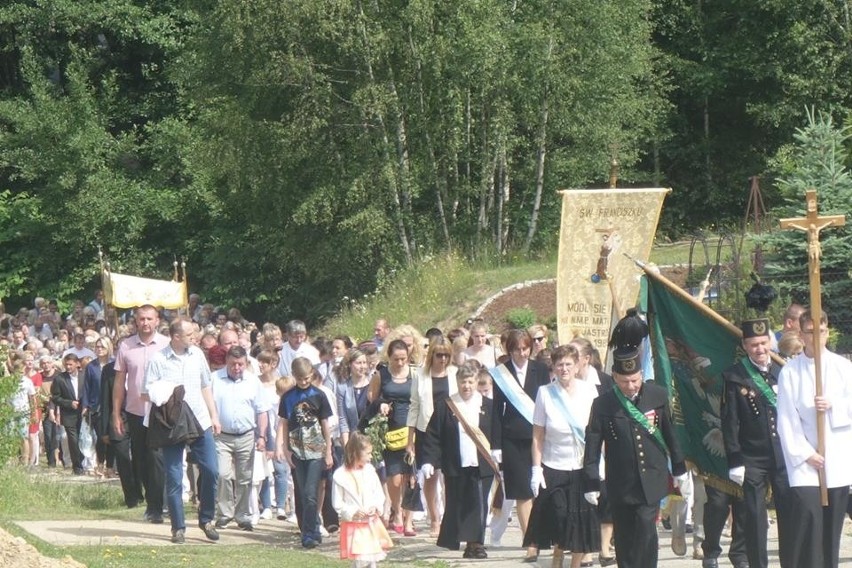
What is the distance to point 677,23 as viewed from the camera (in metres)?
44.5

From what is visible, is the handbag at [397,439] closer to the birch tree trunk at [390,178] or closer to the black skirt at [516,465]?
the black skirt at [516,465]

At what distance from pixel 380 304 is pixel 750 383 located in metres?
22.3

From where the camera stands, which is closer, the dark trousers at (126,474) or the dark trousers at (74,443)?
the dark trousers at (126,474)

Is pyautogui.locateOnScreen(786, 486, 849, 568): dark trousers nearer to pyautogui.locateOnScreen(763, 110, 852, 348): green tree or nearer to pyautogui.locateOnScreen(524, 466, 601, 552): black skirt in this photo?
pyautogui.locateOnScreen(524, 466, 601, 552): black skirt

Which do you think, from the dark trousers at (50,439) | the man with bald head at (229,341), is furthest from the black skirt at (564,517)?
the dark trousers at (50,439)

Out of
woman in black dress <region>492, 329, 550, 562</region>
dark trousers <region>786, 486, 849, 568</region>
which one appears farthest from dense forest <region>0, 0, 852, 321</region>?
dark trousers <region>786, 486, 849, 568</region>

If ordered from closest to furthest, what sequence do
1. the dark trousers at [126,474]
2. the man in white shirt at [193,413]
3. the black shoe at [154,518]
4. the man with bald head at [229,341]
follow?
1. the man in white shirt at [193,413]
2. the black shoe at [154,518]
3. the man with bald head at [229,341]
4. the dark trousers at [126,474]

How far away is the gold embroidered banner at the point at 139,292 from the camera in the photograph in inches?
1173

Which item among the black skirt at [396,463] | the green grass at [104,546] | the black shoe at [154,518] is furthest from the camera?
the black shoe at [154,518]

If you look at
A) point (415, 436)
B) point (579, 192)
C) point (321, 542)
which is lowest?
point (321, 542)

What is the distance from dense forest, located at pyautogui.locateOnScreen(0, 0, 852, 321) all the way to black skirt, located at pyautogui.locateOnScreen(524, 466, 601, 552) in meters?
22.2

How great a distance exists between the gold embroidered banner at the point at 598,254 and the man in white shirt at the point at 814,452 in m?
7.76

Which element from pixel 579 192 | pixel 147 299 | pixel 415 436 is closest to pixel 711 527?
pixel 415 436

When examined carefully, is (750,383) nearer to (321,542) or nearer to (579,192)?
(321,542)
